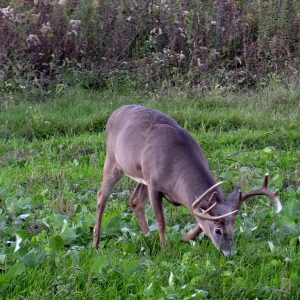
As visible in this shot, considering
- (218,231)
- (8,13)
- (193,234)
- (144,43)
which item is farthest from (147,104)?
(218,231)

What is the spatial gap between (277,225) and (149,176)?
1.00m

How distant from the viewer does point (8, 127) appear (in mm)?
9023

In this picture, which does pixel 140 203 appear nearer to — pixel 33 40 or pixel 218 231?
pixel 218 231

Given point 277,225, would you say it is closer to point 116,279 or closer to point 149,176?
point 149,176

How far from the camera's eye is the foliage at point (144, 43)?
35.1ft

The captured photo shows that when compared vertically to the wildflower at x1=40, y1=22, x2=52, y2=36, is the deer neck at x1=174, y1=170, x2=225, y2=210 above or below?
above

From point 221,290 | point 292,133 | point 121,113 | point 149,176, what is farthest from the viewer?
point 292,133

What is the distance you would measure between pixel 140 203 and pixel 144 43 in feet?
18.3

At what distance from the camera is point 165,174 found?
570 cm

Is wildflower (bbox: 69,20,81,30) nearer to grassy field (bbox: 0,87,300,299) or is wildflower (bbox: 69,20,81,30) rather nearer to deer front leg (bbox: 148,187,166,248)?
grassy field (bbox: 0,87,300,299)

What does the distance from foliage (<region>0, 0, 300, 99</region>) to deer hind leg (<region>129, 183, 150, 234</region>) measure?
4136 mm

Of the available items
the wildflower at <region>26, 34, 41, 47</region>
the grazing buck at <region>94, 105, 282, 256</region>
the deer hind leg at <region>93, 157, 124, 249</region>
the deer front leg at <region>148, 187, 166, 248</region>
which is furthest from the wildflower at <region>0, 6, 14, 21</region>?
the deer front leg at <region>148, 187, 166, 248</region>

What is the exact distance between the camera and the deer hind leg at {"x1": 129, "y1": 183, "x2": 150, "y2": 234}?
20.2ft

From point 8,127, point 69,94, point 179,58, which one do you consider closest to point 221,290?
point 8,127
